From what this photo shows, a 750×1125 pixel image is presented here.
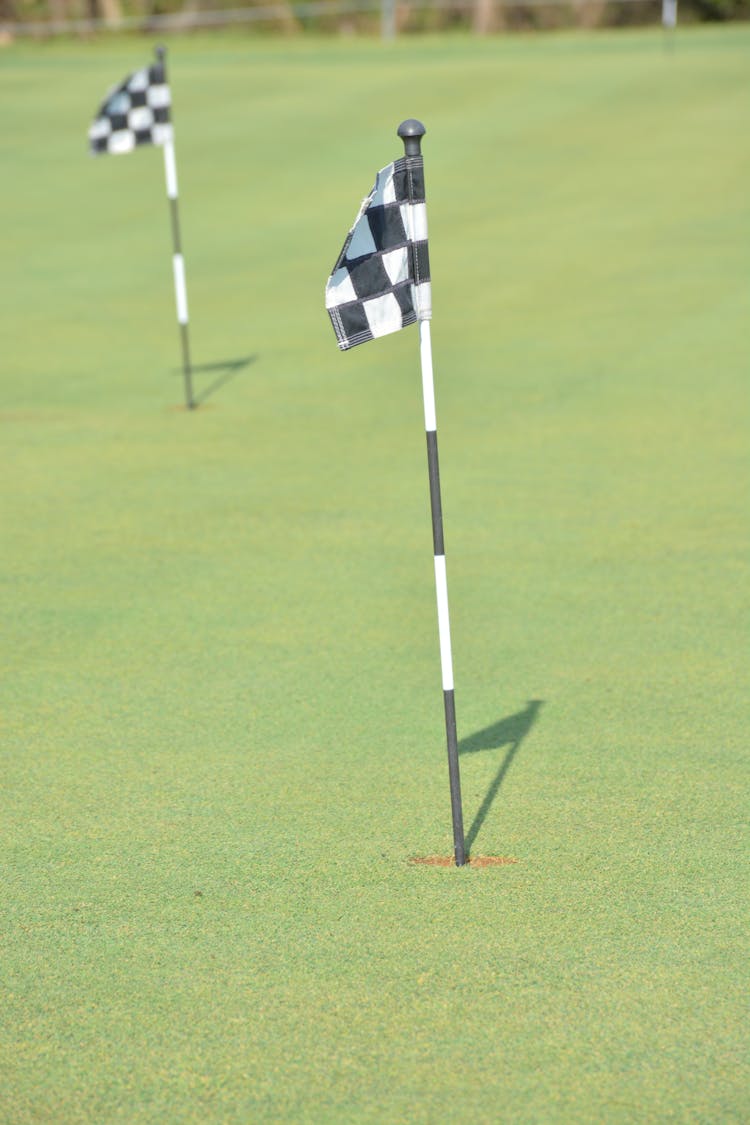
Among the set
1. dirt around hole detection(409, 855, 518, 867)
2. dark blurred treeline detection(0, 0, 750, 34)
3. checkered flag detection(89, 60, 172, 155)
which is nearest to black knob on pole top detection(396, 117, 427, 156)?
dirt around hole detection(409, 855, 518, 867)

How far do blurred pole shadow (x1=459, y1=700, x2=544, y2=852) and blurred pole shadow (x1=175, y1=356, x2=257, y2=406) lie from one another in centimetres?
628

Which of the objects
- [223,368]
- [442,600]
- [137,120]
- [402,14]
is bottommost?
[223,368]

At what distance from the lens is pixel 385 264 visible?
4.69 m

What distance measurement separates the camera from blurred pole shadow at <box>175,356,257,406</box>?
1217 cm

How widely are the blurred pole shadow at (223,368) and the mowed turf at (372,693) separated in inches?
2.7

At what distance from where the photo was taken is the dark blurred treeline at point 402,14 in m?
33.7

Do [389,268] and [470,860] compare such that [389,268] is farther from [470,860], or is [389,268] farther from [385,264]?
[470,860]

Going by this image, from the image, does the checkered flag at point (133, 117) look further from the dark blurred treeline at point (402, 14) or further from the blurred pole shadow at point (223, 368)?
the dark blurred treeline at point (402, 14)

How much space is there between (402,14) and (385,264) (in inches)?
1263

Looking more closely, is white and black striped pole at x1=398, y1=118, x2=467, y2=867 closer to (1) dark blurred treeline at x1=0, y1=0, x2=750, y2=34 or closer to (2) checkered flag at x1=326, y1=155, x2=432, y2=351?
(2) checkered flag at x1=326, y1=155, x2=432, y2=351

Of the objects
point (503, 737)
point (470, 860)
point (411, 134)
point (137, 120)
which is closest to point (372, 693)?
point (503, 737)

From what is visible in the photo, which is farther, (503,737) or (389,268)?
(503,737)

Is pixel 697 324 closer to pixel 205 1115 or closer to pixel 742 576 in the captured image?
pixel 742 576

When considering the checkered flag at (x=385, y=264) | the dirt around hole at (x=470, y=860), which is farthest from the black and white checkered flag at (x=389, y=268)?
the dirt around hole at (x=470, y=860)
